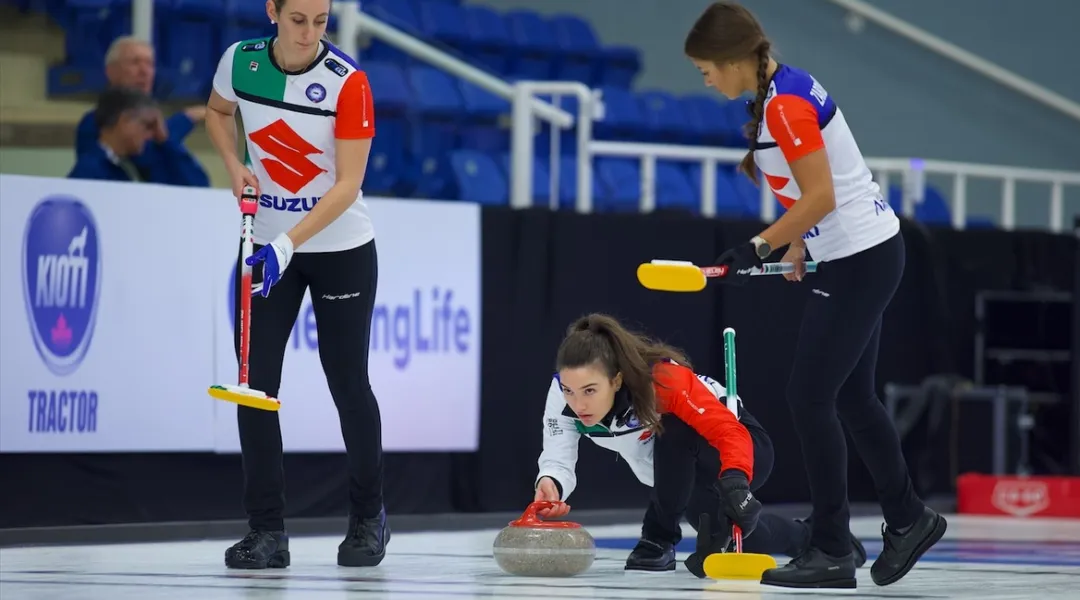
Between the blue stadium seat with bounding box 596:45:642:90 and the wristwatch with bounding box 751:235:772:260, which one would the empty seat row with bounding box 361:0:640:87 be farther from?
the wristwatch with bounding box 751:235:772:260

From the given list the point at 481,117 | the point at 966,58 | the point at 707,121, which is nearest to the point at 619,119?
the point at 707,121

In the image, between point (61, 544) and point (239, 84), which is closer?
point (239, 84)

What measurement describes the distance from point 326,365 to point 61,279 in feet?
6.07

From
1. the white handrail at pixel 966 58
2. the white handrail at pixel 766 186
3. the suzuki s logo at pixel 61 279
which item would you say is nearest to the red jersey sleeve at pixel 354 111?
the suzuki s logo at pixel 61 279

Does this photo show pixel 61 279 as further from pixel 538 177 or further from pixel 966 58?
pixel 966 58

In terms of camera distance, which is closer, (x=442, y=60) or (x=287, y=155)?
(x=287, y=155)

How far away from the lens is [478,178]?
8766mm

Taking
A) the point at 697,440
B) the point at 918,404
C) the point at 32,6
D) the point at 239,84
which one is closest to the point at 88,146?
the point at 32,6

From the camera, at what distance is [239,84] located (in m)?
4.84

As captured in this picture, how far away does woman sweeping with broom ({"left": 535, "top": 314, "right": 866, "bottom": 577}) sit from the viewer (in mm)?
4426

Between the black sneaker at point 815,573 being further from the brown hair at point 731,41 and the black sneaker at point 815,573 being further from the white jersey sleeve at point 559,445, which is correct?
the brown hair at point 731,41

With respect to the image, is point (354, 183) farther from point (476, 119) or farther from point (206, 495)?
point (476, 119)

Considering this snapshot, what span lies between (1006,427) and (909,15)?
502 cm

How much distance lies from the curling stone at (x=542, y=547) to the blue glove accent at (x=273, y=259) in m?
0.89
